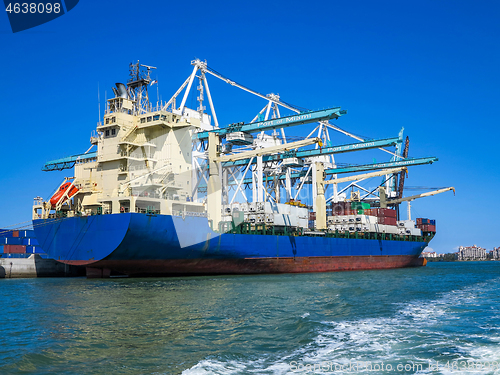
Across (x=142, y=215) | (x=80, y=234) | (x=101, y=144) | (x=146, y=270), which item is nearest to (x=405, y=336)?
(x=142, y=215)

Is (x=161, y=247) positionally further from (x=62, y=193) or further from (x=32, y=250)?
(x=32, y=250)

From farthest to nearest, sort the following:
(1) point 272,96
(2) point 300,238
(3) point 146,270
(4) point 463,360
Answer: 1. (1) point 272,96
2. (2) point 300,238
3. (3) point 146,270
4. (4) point 463,360

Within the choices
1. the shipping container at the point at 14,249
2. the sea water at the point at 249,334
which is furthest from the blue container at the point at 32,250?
the sea water at the point at 249,334

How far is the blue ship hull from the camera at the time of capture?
2447 cm

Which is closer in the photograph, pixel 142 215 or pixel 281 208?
pixel 142 215

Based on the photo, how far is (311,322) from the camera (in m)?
11.6

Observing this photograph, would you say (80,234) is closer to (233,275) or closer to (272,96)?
(233,275)

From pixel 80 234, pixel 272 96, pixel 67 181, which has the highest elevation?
pixel 272 96

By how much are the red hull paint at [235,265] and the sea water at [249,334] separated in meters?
8.21

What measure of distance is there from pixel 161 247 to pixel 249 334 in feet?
52.6

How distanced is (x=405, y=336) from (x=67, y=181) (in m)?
26.4

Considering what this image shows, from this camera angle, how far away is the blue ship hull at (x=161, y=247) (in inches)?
963

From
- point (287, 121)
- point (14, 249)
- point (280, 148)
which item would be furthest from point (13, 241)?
point (287, 121)

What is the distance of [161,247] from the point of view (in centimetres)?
2544
